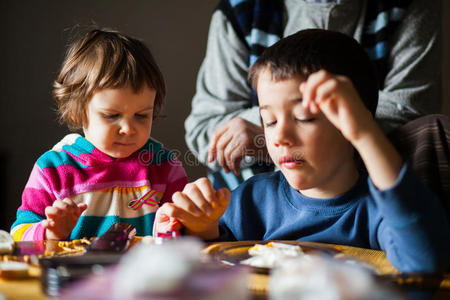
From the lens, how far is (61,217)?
0.85 m

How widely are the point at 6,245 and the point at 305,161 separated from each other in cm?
53

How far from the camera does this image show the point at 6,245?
69 cm

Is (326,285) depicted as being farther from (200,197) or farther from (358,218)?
(358,218)

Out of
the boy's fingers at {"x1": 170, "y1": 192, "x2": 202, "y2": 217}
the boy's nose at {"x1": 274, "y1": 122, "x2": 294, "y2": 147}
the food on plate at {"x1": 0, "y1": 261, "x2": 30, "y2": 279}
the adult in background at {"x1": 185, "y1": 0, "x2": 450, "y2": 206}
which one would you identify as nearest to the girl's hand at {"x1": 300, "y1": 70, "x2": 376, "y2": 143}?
the boy's nose at {"x1": 274, "y1": 122, "x2": 294, "y2": 147}

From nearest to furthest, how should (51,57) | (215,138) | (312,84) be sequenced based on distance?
(312,84) < (215,138) < (51,57)

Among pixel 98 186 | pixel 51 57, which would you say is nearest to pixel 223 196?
pixel 98 186

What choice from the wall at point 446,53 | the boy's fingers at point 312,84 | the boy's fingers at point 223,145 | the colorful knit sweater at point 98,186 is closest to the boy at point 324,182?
the boy's fingers at point 312,84

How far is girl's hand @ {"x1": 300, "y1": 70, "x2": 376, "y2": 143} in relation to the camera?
0.66 m

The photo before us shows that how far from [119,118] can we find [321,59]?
479 mm

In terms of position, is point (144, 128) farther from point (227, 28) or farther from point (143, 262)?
point (143, 262)

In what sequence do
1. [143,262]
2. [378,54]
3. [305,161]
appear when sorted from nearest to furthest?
[143,262], [305,161], [378,54]

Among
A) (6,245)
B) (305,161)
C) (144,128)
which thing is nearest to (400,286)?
(305,161)

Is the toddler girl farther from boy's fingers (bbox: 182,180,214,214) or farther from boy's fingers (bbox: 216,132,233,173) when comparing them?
boy's fingers (bbox: 182,180,214,214)

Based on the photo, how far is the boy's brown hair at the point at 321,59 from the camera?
3.02 feet
